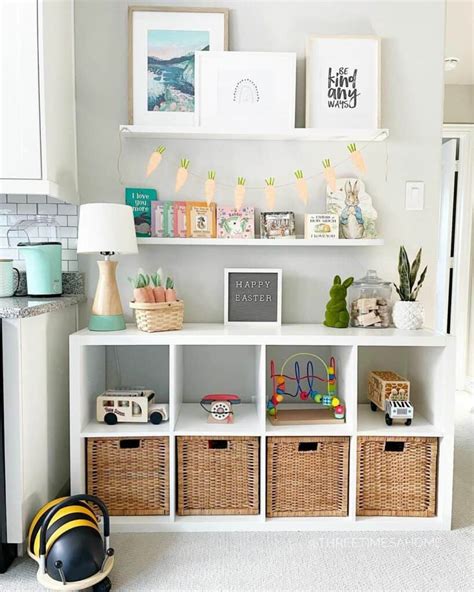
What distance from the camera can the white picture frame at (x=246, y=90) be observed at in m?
2.21

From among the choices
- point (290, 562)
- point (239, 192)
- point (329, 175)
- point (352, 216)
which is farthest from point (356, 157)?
point (290, 562)

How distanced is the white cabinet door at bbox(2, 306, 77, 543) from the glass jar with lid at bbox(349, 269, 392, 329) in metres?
1.26

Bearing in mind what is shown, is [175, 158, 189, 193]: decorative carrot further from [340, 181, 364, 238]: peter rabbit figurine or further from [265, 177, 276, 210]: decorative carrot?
[340, 181, 364, 238]: peter rabbit figurine

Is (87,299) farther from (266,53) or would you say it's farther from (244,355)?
(266,53)

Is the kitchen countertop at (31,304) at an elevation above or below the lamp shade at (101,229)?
below

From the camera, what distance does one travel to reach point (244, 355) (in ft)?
7.81

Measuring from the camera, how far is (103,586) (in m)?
1.54

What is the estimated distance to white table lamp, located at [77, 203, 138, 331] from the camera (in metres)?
1.97

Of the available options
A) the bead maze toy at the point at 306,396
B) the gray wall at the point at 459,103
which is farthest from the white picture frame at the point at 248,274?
the gray wall at the point at 459,103

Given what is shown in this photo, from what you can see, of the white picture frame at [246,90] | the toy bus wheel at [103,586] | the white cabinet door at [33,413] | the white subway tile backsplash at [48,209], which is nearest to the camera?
the toy bus wheel at [103,586]

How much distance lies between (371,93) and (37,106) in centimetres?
143

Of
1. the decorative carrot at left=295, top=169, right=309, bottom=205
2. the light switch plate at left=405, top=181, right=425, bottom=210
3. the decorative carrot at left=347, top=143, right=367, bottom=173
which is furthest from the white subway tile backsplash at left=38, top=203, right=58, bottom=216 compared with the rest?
the light switch plate at left=405, top=181, right=425, bottom=210

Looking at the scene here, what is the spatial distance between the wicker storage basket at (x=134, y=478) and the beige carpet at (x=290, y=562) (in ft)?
0.36

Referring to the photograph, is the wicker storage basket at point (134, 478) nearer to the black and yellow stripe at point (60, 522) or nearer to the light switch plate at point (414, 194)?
the black and yellow stripe at point (60, 522)
